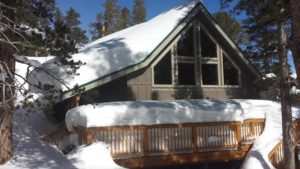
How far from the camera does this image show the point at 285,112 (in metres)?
12.6

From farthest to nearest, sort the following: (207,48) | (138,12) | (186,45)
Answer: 1. (138,12)
2. (207,48)
3. (186,45)

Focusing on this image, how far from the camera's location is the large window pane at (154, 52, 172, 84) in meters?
15.3

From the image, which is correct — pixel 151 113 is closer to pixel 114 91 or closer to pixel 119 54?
pixel 114 91

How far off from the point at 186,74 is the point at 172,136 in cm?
485

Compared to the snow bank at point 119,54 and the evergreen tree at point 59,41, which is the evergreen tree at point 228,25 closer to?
the snow bank at point 119,54

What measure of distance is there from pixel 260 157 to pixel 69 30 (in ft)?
24.1

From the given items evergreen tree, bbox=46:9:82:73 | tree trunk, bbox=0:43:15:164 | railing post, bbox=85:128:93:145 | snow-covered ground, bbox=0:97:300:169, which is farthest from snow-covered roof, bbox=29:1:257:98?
evergreen tree, bbox=46:9:82:73

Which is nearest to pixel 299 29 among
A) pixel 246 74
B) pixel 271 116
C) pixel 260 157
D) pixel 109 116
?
pixel 109 116

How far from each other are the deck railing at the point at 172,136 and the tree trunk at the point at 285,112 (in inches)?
43.5

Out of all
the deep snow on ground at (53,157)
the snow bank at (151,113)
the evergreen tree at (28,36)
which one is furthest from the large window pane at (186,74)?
the evergreen tree at (28,36)

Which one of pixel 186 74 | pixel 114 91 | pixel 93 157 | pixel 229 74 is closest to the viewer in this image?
pixel 93 157

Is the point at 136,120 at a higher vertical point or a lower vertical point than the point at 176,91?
lower

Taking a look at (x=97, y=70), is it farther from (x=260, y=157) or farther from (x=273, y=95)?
(x=273, y=95)

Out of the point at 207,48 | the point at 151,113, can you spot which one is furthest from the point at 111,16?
the point at 151,113
